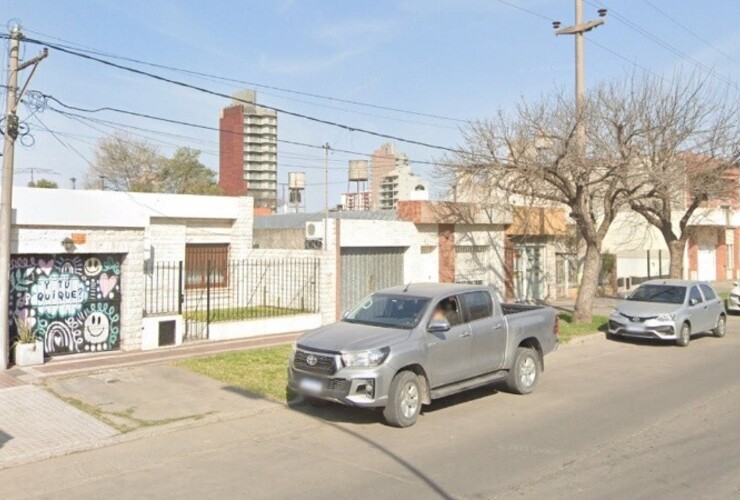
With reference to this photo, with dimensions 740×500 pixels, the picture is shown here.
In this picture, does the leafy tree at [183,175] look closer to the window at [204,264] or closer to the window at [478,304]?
the window at [204,264]

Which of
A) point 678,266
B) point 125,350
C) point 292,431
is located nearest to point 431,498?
point 292,431

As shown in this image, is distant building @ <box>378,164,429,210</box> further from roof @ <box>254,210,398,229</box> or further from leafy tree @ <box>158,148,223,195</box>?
leafy tree @ <box>158,148,223,195</box>

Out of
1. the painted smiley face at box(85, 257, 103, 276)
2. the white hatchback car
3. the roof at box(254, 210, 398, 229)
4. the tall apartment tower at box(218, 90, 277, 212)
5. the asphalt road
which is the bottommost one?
the asphalt road

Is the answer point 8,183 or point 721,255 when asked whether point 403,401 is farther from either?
point 721,255

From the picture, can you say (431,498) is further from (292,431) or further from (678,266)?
(678,266)

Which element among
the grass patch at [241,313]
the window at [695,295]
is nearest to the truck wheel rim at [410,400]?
the grass patch at [241,313]

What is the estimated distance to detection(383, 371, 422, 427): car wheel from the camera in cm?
834

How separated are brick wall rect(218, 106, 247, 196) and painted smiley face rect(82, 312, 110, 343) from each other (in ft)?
204

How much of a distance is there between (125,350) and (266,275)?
7.08 metres

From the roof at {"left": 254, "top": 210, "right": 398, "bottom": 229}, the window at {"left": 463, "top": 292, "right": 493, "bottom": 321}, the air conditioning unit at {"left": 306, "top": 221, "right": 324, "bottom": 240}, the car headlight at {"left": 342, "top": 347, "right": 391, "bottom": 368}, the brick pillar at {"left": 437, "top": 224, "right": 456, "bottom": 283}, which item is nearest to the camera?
the car headlight at {"left": 342, "top": 347, "right": 391, "bottom": 368}

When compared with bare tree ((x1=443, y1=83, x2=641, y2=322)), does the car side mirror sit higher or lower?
lower

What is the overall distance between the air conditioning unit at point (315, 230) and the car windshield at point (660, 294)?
849cm

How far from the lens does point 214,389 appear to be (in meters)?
10.5

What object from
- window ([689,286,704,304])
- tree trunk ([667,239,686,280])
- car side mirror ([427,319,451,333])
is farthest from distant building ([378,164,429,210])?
car side mirror ([427,319,451,333])
